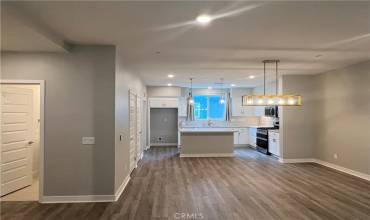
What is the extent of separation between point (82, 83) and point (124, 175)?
208 centimetres

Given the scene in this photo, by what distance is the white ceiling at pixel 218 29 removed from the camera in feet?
8.21

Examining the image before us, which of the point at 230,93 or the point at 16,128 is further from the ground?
the point at 230,93

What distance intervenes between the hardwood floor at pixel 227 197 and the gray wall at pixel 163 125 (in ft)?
13.8

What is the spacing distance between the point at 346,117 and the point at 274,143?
2425 mm

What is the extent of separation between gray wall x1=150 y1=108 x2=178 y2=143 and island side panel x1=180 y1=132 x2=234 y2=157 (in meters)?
2.67

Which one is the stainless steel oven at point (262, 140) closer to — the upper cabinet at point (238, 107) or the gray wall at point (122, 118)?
the upper cabinet at point (238, 107)

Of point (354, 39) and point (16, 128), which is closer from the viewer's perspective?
point (354, 39)

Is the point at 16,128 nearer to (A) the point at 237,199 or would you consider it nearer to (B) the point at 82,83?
(B) the point at 82,83

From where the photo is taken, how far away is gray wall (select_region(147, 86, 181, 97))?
964cm

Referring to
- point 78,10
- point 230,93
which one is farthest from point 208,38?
point 230,93

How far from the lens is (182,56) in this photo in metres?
4.70

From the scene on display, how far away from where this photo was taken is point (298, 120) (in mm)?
6918

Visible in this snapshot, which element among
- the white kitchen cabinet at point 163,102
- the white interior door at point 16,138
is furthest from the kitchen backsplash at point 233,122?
the white interior door at point 16,138

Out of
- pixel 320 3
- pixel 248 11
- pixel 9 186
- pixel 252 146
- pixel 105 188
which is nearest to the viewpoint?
pixel 320 3
